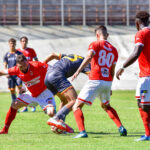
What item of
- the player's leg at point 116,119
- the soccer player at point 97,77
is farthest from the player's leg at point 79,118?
the player's leg at point 116,119

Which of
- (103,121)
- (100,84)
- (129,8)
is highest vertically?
(129,8)

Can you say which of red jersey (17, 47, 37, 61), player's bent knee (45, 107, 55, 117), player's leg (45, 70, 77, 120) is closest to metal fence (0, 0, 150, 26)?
red jersey (17, 47, 37, 61)

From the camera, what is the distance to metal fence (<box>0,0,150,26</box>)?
108ft

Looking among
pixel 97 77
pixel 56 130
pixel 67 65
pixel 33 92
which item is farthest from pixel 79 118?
pixel 33 92

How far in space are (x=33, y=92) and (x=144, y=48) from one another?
112 inches

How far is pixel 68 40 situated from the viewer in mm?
30938

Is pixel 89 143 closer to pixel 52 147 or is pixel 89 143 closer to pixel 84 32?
pixel 52 147

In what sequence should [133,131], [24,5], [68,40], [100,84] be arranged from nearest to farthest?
[100,84]
[133,131]
[68,40]
[24,5]

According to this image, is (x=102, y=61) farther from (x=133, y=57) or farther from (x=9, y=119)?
(x=9, y=119)

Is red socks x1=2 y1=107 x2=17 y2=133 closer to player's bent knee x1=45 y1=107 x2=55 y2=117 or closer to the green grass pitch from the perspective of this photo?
the green grass pitch

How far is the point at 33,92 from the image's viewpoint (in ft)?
30.9

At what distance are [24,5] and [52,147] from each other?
2736 centimetres

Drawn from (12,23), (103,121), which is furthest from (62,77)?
(12,23)

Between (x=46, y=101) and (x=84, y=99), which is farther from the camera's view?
(x=46, y=101)
